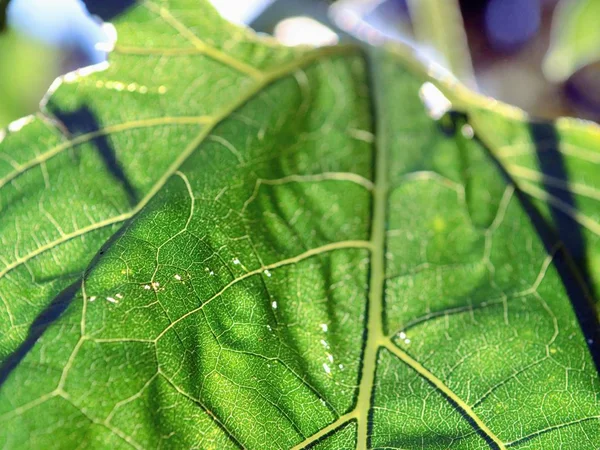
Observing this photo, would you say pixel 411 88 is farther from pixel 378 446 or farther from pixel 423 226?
pixel 378 446

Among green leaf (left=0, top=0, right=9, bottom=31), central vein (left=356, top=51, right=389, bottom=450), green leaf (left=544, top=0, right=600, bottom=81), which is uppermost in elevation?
green leaf (left=0, top=0, right=9, bottom=31)

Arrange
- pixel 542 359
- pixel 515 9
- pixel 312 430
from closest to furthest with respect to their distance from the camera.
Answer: pixel 312 430
pixel 542 359
pixel 515 9

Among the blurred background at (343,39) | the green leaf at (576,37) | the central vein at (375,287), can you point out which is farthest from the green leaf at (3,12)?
the green leaf at (576,37)

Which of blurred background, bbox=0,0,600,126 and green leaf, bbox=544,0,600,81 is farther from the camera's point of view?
green leaf, bbox=544,0,600,81

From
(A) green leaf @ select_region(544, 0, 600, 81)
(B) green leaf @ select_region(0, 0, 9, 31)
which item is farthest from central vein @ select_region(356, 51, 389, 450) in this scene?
(A) green leaf @ select_region(544, 0, 600, 81)

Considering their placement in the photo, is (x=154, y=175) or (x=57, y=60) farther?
(x=57, y=60)

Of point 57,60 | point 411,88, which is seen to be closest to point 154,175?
point 411,88

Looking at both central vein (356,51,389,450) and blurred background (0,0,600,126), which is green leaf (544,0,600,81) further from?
central vein (356,51,389,450)

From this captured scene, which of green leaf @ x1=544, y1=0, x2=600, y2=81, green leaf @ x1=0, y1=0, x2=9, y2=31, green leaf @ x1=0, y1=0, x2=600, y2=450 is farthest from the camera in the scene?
green leaf @ x1=544, y1=0, x2=600, y2=81
